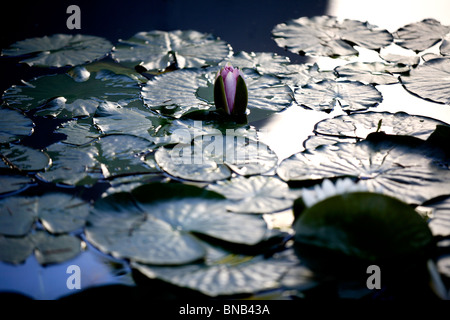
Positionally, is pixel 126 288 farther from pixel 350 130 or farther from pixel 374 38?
pixel 374 38

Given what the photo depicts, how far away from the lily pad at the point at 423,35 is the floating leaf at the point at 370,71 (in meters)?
0.28

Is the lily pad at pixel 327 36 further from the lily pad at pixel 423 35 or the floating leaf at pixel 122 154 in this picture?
the floating leaf at pixel 122 154

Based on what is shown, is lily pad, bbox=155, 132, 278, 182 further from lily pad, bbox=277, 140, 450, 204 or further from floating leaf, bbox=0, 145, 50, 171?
floating leaf, bbox=0, 145, 50, 171

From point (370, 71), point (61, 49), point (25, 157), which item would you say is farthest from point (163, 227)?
point (61, 49)

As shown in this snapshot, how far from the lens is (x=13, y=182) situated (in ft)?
4.57

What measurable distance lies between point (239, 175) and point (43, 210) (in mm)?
565

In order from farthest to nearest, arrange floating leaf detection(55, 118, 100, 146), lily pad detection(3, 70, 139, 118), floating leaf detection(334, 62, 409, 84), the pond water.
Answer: floating leaf detection(334, 62, 409, 84) → lily pad detection(3, 70, 139, 118) → floating leaf detection(55, 118, 100, 146) → the pond water

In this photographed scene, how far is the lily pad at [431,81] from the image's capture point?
1870 mm

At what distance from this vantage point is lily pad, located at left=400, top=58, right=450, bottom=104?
187 centimetres

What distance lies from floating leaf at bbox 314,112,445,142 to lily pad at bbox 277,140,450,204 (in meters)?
0.13

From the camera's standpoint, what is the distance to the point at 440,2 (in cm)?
Result: 289

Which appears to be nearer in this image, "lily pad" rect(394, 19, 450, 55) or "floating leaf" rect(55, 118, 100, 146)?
"floating leaf" rect(55, 118, 100, 146)

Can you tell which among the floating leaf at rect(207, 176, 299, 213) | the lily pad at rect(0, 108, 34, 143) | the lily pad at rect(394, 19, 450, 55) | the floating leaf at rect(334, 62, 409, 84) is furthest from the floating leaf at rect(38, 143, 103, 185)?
the lily pad at rect(394, 19, 450, 55)

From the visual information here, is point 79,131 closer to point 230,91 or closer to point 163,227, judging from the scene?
point 230,91
